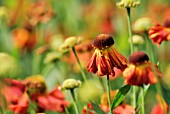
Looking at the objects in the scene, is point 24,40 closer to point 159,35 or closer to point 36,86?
point 36,86

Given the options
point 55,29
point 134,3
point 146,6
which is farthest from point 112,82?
point 146,6

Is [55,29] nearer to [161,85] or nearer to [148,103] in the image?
[148,103]

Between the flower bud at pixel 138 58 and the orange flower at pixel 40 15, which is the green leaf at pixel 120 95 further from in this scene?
the orange flower at pixel 40 15

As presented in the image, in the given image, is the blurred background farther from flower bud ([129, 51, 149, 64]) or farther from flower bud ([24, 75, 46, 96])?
flower bud ([129, 51, 149, 64])

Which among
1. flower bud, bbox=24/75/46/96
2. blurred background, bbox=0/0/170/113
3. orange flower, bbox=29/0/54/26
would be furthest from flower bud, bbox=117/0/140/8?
orange flower, bbox=29/0/54/26

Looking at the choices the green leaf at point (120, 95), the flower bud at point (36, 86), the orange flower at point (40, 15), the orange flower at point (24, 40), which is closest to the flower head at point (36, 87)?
the flower bud at point (36, 86)

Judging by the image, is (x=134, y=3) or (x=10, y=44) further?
(x=10, y=44)
